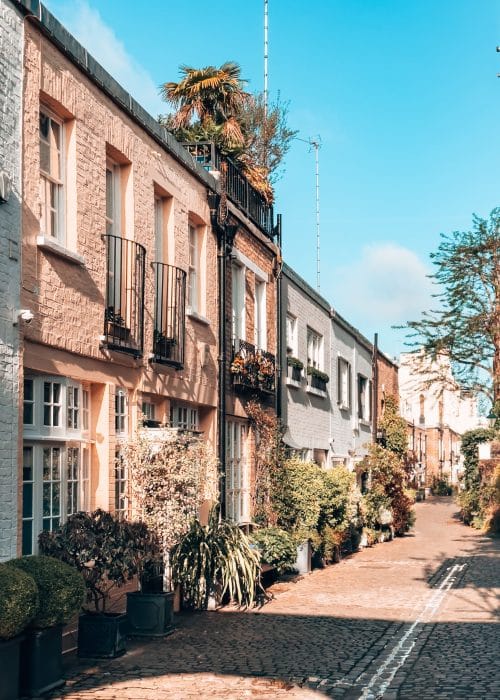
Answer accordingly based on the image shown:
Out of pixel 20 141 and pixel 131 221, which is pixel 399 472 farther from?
pixel 20 141

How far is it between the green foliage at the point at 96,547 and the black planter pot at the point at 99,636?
169 millimetres

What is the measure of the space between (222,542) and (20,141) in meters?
6.14

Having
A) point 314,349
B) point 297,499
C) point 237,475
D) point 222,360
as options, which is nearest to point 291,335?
point 314,349

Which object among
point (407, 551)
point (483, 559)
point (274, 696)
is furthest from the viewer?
point (407, 551)

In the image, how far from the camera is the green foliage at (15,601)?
24.6ft

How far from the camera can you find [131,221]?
1257cm

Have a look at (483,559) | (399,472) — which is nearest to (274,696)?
(483,559)

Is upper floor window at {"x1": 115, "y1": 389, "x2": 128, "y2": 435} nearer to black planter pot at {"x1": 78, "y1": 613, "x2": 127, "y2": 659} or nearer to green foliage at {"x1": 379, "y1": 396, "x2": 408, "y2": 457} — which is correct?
black planter pot at {"x1": 78, "y1": 613, "x2": 127, "y2": 659}

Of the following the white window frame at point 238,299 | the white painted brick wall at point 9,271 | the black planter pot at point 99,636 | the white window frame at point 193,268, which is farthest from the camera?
the white window frame at point 238,299

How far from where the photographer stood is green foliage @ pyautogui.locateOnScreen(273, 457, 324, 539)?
725 inches

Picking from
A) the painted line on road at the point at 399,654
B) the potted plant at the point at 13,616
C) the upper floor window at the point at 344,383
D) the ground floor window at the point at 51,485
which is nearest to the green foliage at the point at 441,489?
the upper floor window at the point at 344,383

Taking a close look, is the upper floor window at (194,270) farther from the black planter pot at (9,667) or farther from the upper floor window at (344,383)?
the upper floor window at (344,383)

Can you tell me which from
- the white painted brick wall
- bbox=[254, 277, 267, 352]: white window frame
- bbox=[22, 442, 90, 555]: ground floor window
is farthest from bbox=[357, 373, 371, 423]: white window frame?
the white painted brick wall

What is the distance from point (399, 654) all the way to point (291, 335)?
42.9 feet
